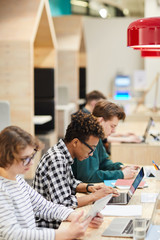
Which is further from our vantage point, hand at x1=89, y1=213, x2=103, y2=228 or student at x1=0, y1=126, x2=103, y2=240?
hand at x1=89, y1=213, x2=103, y2=228

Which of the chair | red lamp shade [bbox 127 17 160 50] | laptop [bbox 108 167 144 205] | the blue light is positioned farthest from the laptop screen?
the blue light

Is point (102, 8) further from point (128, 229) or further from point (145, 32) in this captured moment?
point (128, 229)

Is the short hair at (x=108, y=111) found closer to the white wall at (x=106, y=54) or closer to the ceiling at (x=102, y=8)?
the white wall at (x=106, y=54)

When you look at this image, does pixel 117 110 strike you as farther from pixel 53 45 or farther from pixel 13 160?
pixel 53 45

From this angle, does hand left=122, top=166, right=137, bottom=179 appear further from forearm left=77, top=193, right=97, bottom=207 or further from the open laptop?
the open laptop

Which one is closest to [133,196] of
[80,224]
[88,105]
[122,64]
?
[80,224]

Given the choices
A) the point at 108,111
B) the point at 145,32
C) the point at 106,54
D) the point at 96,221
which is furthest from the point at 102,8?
the point at 96,221

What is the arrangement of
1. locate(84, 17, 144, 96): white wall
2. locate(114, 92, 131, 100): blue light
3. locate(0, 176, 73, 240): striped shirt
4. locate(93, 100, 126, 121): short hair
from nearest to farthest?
locate(0, 176, 73, 240): striped shirt → locate(93, 100, 126, 121): short hair → locate(114, 92, 131, 100): blue light → locate(84, 17, 144, 96): white wall

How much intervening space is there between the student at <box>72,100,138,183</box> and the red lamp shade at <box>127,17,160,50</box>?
1011mm

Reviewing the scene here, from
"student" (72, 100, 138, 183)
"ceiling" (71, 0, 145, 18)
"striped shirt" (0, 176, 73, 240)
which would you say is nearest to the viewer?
"striped shirt" (0, 176, 73, 240)

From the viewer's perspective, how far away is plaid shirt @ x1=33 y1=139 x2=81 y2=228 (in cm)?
275

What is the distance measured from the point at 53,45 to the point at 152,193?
6.33 metres

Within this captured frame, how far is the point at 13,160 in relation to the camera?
214cm

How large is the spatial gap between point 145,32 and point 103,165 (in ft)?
5.01
